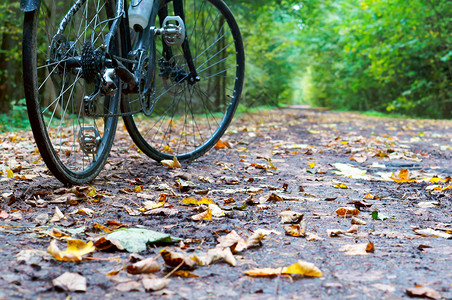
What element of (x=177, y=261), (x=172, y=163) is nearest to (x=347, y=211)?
(x=177, y=261)

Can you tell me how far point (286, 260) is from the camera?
131 centimetres

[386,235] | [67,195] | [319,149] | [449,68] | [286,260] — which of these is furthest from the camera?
[449,68]

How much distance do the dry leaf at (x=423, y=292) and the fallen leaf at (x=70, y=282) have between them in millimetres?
824

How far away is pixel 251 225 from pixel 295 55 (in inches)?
1137

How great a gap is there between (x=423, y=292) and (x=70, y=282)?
90 cm

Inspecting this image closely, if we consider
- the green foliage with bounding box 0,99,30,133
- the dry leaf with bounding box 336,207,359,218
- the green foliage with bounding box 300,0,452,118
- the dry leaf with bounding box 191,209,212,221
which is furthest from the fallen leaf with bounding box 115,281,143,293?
the green foliage with bounding box 300,0,452,118

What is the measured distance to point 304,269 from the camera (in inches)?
46.9

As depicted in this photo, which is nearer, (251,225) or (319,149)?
(251,225)

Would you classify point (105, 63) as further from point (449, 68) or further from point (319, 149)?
point (449, 68)

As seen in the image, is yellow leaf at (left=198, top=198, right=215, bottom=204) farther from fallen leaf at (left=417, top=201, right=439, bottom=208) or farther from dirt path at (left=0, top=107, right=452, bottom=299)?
fallen leaf at (left=417, top=201, right=439, bottom=208)

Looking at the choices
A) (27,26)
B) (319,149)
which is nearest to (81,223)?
(27,26)

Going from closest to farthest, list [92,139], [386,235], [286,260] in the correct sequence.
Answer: [286,260]
[386,235]
[92,139]

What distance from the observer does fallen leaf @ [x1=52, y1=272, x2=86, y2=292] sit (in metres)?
1.06

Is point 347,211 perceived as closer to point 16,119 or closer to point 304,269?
point 304,269
